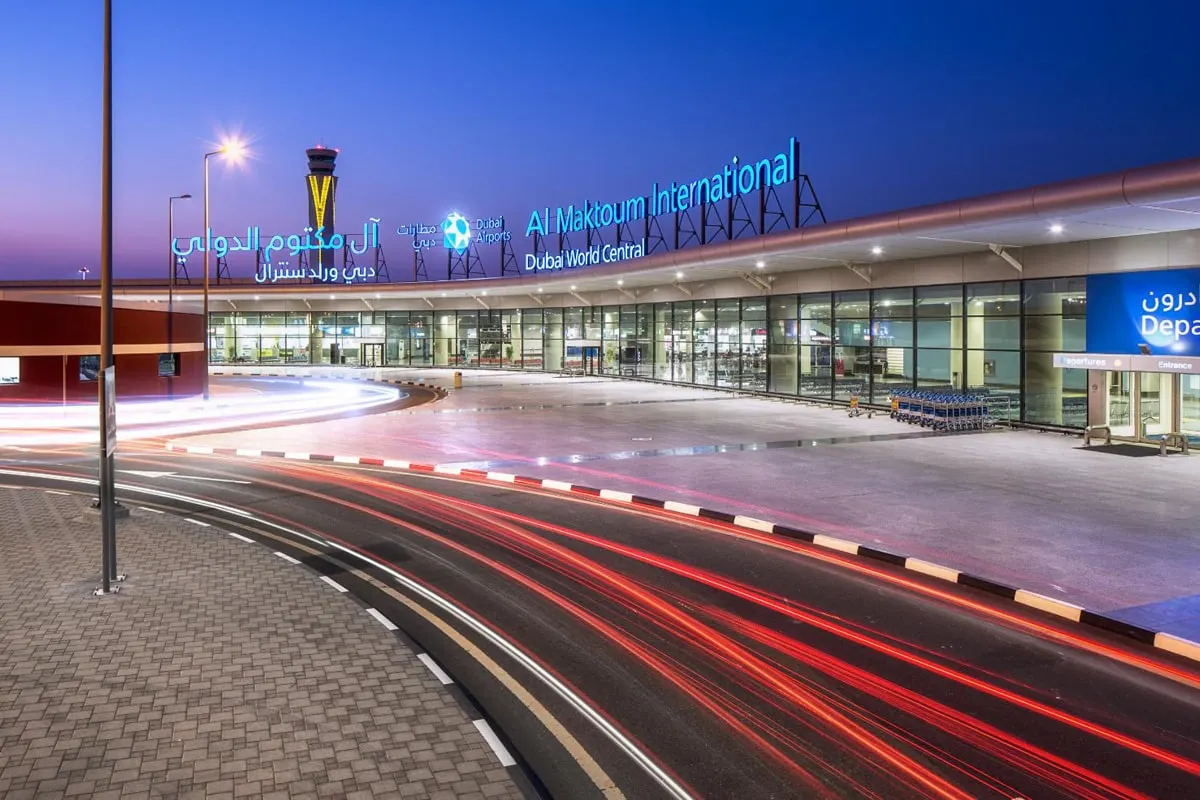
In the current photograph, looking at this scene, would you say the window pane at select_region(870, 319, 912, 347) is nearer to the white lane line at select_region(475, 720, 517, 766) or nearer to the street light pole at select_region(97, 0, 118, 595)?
the street light pole at select_region(97, 0, 118, 595)

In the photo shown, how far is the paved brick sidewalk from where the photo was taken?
5734 millimetres

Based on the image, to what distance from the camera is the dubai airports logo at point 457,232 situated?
216 feet

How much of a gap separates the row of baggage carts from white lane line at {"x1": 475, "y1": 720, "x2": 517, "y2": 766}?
22.7m

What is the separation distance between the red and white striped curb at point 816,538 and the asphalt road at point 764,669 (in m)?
0.25

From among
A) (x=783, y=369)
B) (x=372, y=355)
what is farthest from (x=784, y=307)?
(x=372, y=355)

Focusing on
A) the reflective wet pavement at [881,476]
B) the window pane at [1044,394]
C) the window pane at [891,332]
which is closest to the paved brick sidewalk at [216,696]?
the reflective wet pavement at [881,476]

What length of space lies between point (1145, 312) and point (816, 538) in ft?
51.3

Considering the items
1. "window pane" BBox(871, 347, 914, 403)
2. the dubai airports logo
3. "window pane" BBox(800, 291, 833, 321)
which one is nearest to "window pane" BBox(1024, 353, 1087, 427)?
"window pane" BBox(871, 347, 914, 403)

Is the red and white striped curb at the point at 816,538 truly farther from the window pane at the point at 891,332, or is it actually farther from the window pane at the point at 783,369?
the window pane at the point at 783,369

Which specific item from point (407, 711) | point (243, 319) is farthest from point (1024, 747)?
point (243, 319)

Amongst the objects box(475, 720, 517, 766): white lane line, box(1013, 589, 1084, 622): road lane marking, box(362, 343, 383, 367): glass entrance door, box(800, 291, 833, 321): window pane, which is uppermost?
box(800, 291, 833, 321): window pane

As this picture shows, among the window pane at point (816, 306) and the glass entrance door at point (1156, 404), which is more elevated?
the window pane at point (816, 306)

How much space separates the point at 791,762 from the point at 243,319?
77846mm

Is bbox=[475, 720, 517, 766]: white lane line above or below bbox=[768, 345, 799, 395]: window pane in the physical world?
below
